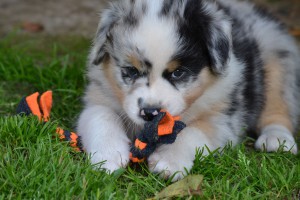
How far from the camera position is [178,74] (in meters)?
3.74

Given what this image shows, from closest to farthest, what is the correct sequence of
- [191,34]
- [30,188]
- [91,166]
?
[30,188] < [91,166] < [191,34]

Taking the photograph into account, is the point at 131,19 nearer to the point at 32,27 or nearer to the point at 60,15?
the point at 32,27

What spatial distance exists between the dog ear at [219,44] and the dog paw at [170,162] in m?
0.61

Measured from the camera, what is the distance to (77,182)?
330 cm

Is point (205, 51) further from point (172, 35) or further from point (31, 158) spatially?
point (31, 158)

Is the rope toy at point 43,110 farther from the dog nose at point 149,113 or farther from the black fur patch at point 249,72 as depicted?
the black fur patch at point 249,72

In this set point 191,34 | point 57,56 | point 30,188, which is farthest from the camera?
point 57,56

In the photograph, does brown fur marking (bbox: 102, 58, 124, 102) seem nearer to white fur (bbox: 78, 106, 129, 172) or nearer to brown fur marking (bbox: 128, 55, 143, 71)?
white fur (bbox: 78, 106, 129, 172)

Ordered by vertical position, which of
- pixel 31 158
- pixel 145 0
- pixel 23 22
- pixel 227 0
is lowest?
pixel 23 22

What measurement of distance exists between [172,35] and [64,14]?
3.82 m

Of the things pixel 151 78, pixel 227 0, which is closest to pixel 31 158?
pixel 151 78

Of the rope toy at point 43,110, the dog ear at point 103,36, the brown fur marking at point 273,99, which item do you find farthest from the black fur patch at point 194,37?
the brown fur marking at point 273,99

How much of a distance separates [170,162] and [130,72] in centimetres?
63

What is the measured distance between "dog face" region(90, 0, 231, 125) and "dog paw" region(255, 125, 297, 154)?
653mm
